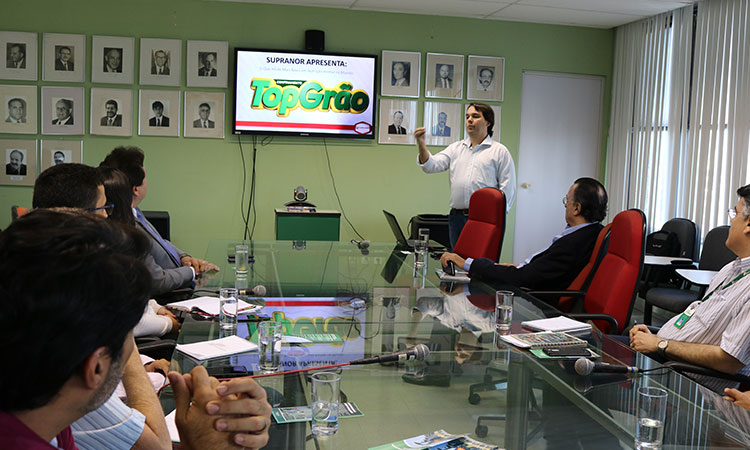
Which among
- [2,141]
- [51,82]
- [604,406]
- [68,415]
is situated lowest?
[604,406]

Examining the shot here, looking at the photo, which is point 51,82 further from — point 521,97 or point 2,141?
point 521,97

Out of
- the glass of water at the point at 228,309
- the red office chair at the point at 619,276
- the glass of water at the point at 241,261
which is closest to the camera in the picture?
the glass of water at the point at 228,309

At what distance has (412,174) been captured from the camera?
23.5ft

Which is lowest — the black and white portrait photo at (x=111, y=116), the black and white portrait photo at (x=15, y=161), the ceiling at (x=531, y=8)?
the black and white portrait photo at (x=15, y=161)

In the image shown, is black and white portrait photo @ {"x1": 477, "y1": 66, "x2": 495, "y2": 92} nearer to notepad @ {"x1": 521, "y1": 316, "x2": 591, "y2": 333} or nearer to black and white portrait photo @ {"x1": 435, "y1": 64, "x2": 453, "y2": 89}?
black and white portrait photo @ {"x1": 435, "y1": 64, "x2": 453, "y2": 89}

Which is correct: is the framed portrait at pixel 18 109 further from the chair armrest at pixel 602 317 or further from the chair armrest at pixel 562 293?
the chair armrest at pixel 602 317

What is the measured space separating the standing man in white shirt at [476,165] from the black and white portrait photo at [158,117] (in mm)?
2601

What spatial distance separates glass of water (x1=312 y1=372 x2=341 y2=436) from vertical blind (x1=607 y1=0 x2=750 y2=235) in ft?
16.8

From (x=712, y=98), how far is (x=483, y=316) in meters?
4.41

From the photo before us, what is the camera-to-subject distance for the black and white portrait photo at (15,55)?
640 centimetres

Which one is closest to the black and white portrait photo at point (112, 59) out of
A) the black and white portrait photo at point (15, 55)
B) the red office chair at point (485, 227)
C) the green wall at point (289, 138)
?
the green wall at point (289, 138)

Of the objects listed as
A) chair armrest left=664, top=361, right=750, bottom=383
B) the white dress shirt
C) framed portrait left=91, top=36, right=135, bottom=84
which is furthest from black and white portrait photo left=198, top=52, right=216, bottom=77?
chair armrest left=664, top=361, right=750, bottom=383

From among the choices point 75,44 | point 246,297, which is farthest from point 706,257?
point 75,44

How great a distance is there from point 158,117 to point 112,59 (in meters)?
0.67
